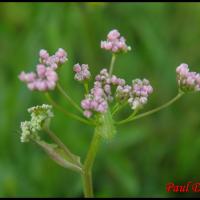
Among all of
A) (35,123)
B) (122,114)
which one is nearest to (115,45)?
(35,123)

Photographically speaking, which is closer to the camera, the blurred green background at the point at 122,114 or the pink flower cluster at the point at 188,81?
the pink flower cluster at the point at 188,81

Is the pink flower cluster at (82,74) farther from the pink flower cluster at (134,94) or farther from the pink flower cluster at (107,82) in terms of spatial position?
the pink flower cluster at (134,94)

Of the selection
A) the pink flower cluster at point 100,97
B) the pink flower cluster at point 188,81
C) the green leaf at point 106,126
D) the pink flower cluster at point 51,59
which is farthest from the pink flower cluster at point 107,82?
the pink flower cluster at point 188,81

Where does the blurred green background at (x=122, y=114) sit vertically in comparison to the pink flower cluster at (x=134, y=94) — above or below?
above

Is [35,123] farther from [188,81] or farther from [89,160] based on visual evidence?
[188,81]

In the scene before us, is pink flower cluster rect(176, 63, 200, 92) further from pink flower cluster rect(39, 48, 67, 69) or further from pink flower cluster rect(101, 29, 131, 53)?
pink flower cluster rect(39, 48, 67, 69)

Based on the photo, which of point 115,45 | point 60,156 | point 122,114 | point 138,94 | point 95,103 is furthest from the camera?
point 122,114
